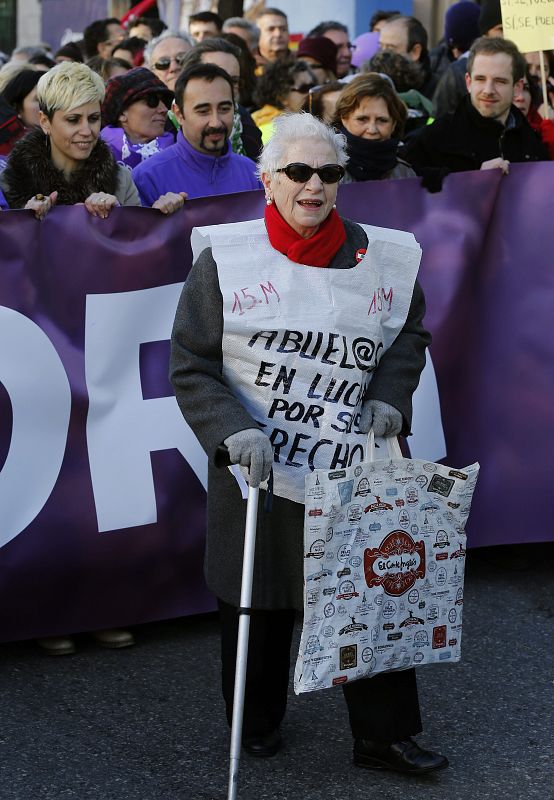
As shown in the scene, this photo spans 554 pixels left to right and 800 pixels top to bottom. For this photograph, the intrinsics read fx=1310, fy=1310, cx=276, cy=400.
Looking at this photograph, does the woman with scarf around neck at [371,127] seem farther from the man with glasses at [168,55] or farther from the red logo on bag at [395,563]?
the red logo on bag at [395,563]

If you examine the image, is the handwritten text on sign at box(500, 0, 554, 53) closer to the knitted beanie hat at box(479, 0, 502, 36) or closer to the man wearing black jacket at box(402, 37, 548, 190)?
the man wearing black jacket at box(402, 37, 548, 190)

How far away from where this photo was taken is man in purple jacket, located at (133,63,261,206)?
17.5 ft

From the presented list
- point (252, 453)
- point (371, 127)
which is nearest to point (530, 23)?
point (371, 127)

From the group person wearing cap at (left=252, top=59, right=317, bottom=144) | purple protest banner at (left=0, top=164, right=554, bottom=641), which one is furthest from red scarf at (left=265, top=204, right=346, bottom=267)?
person wearing cap at (left=252, top=59, right=317, bottom=144)

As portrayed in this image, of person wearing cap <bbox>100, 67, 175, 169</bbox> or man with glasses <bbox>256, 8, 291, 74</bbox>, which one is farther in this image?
man with glasses <bbox>256, 8, 291, 74</bbox>

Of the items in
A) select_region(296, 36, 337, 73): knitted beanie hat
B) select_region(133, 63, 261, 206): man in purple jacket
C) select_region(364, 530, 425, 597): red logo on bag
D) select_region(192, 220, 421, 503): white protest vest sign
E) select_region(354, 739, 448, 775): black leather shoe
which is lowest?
select_region(354, 739, 448, 775): black leather shoe

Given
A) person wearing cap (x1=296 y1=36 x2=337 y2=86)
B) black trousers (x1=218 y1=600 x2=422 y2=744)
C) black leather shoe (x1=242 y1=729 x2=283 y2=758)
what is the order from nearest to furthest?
black trousers (x1=218 y1=600 x2=422 y2=744)
black leather shoe (x1=242 y1=729 x2=283 y2=758)
person wearing cap (x1=296 y1=36 x2=337 y2=86)

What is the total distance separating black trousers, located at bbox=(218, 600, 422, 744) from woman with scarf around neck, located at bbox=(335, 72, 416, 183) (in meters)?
2.32

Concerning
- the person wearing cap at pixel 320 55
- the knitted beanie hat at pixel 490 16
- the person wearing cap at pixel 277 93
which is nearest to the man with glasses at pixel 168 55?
the person wearing cap at pixel 277 93

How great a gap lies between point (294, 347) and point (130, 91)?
2.88 metres

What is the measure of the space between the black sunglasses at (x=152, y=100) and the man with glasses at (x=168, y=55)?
145 cm

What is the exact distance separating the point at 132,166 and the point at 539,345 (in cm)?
202

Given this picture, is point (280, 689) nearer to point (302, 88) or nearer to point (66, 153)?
point (66, 153)

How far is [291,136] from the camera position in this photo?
11.8 ft
